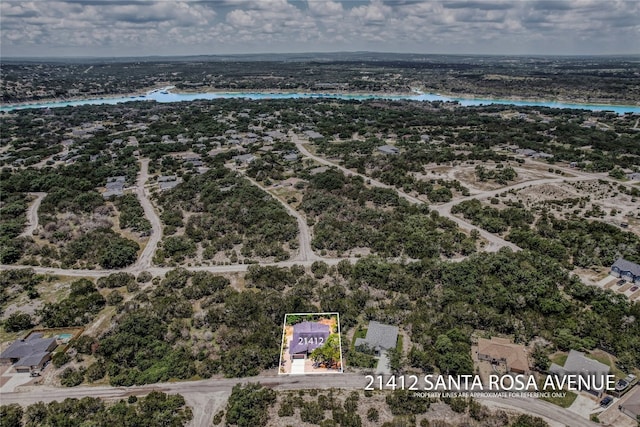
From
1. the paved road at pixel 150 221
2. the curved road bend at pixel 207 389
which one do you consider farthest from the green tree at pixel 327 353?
the paved road at pixel 150 221

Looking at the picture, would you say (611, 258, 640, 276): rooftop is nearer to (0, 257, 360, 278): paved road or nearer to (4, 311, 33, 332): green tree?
(0, 257, 360, 278): paved road

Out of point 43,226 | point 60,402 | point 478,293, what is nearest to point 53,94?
point 43,226

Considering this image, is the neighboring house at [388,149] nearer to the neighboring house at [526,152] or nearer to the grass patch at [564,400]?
the neighboring house at [526,152]

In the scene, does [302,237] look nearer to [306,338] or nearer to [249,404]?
[306,338]

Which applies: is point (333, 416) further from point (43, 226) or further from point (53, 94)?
point (53, 94)

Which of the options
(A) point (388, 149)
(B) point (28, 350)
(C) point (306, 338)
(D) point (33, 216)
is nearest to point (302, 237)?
(C) point (306, 338)

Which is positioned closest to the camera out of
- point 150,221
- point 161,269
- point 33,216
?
point 161,269
